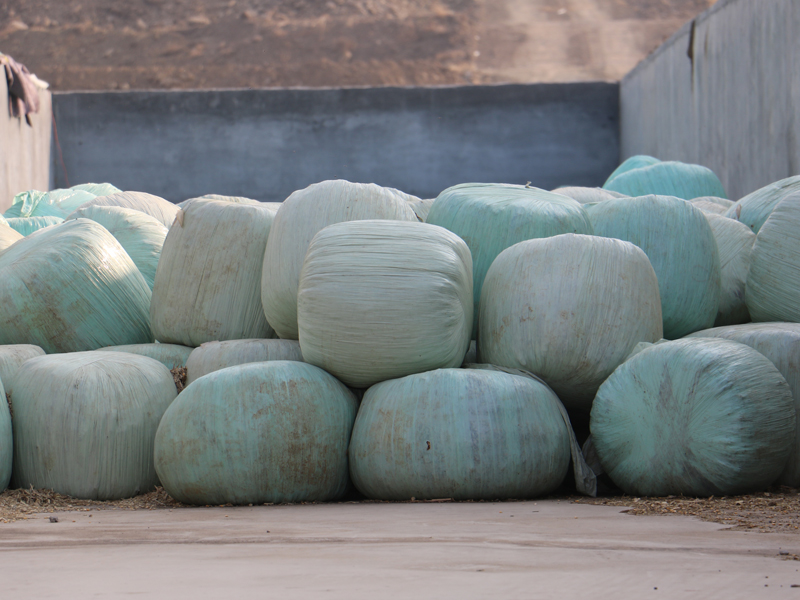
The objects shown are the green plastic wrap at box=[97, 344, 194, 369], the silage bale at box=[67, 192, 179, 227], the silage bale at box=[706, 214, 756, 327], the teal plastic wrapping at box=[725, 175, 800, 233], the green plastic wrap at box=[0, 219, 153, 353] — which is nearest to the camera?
the green plastic wrap at box=[97, 344, 194, 369]

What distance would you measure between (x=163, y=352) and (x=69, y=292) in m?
0.40

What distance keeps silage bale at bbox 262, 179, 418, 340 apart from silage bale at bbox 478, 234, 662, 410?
483mm

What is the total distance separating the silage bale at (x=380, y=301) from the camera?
2.32 metres

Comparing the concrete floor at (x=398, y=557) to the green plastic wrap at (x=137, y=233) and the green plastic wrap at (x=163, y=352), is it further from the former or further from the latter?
the green plastic wrap at (x=137, y=233)

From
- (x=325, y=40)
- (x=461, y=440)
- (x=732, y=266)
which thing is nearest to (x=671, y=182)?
(x=732, y=266)

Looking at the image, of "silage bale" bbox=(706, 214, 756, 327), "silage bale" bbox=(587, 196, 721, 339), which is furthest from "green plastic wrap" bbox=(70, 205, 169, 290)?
"silage bale" bbox=(706, 214, 756, 327)

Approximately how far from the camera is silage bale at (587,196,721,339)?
2.78 m

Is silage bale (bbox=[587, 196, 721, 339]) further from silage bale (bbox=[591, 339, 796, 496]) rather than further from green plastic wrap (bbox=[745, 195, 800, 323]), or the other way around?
silage bale (bbox=[591, 339, 796, 496])

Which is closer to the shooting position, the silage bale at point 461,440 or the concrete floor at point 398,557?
the concrete floor at point 398,557

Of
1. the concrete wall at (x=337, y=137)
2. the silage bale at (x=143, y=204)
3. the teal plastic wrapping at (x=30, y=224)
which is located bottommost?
the concrete wall at (x=337, y=137)

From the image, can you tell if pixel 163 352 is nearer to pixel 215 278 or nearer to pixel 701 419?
pixel 215 278

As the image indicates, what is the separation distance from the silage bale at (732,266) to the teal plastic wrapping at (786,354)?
64cm

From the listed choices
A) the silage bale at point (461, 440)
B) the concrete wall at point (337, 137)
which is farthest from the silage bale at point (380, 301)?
the concrete wall at point (337, 137)

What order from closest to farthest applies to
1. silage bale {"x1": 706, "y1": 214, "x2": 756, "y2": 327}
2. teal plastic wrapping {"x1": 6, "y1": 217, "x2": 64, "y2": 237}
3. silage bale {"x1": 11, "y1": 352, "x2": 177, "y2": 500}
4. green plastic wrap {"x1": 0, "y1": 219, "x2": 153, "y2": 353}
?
1. silage bale {"x1": 11, "y1": 352, "x2": 177, "y2": 500}
2. green plastic wrap {"x1": 0, "y1": 219, "x2": 153, "y2": 353}
3. silage bale {"x1": 706, "y1": 214, "x2": 756, "y2": 327}
4. teal plastic wrapping {"x1": 6, "y1": 217, "x2": 64, "y2": 237}
